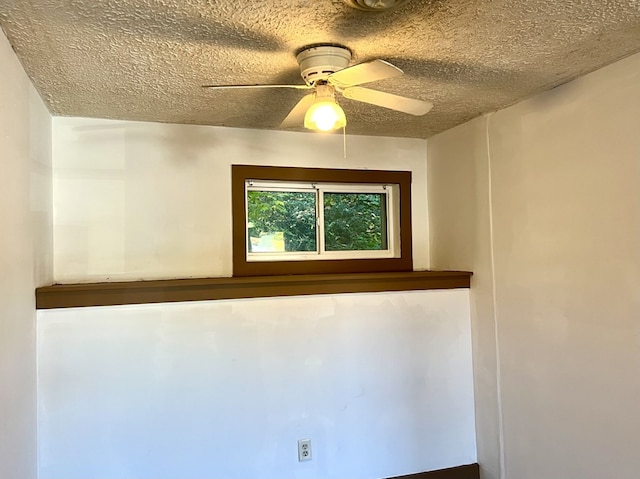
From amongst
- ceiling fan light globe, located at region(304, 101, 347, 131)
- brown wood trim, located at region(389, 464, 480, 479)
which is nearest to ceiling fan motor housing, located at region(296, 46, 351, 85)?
ceiling fan light globe, located at region(304, 101, 347, 131)

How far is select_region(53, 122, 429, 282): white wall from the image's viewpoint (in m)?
2.38

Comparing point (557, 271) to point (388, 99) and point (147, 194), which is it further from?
point (147, 194)

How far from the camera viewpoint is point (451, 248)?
283cm

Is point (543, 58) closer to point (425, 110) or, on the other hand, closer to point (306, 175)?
point (425, 110)

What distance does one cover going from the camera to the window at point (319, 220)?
2.68m

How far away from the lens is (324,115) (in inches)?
63.1

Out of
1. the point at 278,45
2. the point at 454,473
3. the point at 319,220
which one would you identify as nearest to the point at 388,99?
the point at 278,45

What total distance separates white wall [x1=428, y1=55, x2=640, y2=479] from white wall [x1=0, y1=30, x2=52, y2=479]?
7.13 ft

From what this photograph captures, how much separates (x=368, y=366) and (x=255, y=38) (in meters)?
1.78

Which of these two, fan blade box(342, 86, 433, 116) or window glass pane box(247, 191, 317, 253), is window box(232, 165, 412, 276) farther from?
A: fan blade box(342, 86, 433, 116)

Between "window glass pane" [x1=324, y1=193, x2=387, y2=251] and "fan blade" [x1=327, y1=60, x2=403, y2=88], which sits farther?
"window glass pane" [x1=324, y1=193, x2=387, y2=251]

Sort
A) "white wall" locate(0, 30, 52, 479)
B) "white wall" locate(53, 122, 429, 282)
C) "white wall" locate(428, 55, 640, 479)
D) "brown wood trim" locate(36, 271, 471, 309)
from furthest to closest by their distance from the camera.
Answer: "white wall" locate(53, 122, 429, 282) < "brown wood trim" locate(36, 271, 471, 309) < "white wall" locate(428, 55, 640, 479) < "white wall" locate(0, 30, 52, 479)

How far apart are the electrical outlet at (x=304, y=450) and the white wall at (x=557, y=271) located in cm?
101

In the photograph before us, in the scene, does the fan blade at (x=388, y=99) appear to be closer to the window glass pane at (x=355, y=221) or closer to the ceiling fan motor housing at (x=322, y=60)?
the ceiling fan motor housing at (x=322, y=60)
